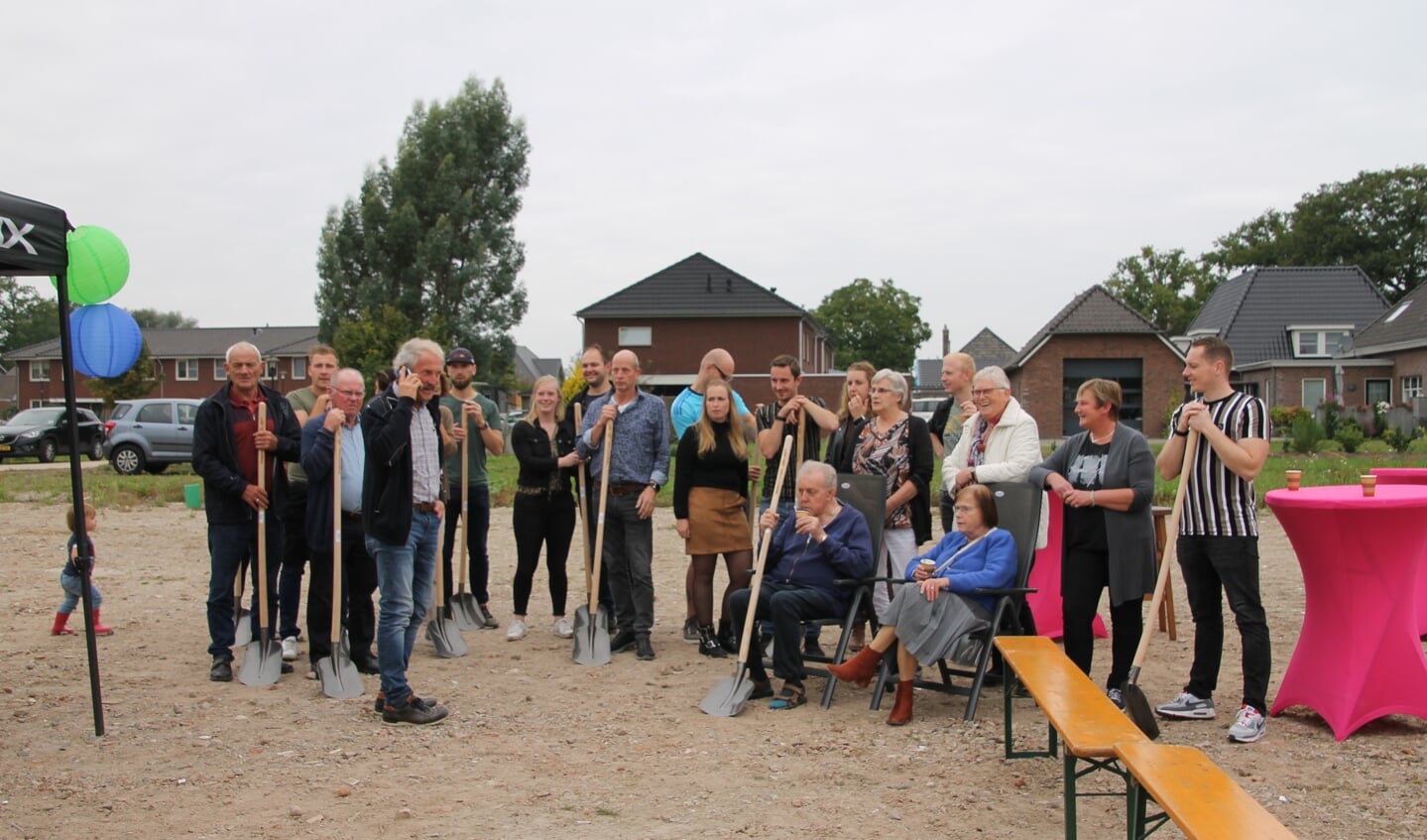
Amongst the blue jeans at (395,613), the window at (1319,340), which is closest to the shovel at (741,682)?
the blue jeans at (395,613)

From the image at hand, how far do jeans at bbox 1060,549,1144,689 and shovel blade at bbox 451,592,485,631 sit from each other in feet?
13.6

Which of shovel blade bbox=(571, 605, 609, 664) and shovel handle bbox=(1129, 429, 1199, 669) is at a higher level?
shovel handle bbox=(1129, 429, 1199, 669)

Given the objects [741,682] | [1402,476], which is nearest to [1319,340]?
[1402,476]

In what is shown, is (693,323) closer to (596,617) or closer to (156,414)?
(156,414)

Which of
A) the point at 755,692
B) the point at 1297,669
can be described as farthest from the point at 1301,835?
the point at 755,692

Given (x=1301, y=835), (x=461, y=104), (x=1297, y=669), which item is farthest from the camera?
(x=461, y=104)

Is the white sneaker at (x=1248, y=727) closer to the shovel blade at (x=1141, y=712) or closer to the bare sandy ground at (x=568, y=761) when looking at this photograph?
the bare sandy ground at (x=568, y=761)

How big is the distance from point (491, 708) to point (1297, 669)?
3.95 m

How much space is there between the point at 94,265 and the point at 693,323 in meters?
39.4

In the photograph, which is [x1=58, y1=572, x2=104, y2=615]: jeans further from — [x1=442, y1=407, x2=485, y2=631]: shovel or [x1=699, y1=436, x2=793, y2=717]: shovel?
[x1=699, y1=436, x2=793, y2=717]: shovel

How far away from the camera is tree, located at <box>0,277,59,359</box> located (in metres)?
76.3

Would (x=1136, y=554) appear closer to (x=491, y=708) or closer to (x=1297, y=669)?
(x=1297, y=669)

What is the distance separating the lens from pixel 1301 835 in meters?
3.96

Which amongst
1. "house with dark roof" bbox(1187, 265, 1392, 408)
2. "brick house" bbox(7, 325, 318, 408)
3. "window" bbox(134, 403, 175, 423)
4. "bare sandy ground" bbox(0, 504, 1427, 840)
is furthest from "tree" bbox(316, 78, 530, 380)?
"bare sandy ground" bbox(0, 504, 1427, 840)
